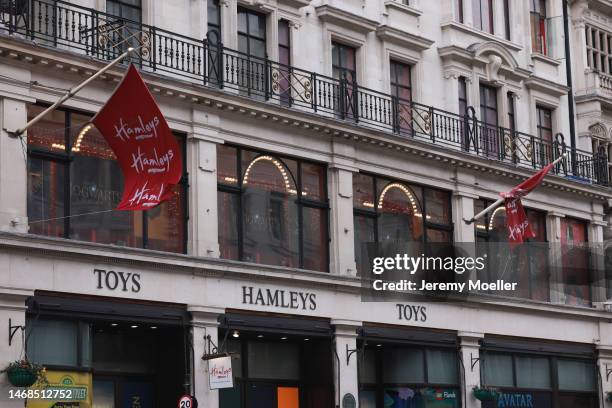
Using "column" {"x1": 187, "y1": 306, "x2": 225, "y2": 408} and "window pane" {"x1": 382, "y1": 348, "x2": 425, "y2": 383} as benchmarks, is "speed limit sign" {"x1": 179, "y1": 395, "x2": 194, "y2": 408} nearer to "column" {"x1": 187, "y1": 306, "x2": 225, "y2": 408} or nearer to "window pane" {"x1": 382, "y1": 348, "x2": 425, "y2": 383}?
"column" {"x1": 187, "y1": 306, "x2": 225, "y2": 408}

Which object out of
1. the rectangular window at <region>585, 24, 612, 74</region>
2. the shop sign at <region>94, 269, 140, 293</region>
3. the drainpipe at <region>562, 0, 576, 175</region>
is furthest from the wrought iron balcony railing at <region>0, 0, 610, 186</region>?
the shop sign at <region>94, 269, 140, 293</region>

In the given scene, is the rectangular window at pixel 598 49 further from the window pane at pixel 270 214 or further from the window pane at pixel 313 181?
the window pane at pixel 270 214

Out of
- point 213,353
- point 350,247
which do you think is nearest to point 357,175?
point 350,247

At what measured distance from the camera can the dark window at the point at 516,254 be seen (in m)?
38.1

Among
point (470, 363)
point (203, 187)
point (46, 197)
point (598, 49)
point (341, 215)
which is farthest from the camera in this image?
point (598, 49)

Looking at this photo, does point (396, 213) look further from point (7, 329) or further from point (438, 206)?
point (7, 329)

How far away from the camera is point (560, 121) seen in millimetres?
42312

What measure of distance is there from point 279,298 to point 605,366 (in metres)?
13.8

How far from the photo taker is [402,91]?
36750 millimetres

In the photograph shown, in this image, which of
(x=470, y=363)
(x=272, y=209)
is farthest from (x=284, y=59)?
(x=470, y=363)

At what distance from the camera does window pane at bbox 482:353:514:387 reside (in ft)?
121

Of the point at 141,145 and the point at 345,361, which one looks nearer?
the point at 141,145

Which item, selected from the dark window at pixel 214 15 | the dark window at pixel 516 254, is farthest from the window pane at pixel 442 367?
the dark window at pixel 214 15

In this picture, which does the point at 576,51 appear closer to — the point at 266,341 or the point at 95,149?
the point at 266,341
